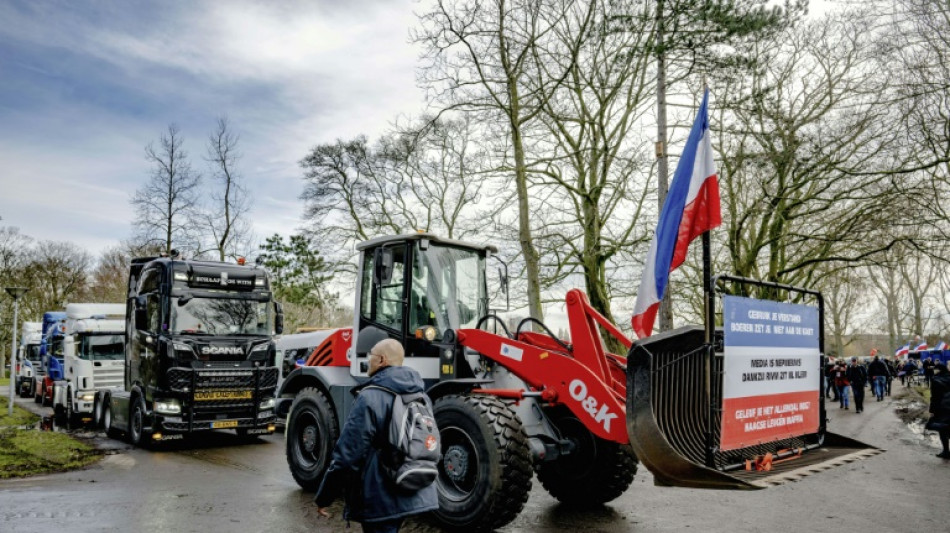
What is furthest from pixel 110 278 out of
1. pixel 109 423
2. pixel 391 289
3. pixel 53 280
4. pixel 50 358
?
pixel 391 289

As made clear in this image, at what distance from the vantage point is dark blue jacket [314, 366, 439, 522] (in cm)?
423

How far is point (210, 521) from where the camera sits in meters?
7.46

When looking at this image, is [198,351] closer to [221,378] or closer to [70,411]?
[221,378]

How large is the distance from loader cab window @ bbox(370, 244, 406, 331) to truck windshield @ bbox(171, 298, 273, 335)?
6.20m

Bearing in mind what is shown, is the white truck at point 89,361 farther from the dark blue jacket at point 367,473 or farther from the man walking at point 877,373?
the man walking at point 877,373

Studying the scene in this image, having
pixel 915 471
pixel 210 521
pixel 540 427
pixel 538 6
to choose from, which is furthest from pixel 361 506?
pixel 538 6

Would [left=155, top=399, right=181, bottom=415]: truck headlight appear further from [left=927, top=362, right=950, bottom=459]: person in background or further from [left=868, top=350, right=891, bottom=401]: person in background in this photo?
[left=868, top=350, right=891, bottom=401]: person in background

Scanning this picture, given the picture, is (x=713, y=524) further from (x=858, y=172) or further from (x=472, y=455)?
(x=858, y=172)

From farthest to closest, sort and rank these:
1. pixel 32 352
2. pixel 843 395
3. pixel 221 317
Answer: pixel 32 352, pixel 843 395, pixel 221 317

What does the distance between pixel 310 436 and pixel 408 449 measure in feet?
17.3

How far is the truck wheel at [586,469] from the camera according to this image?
7.78 metres

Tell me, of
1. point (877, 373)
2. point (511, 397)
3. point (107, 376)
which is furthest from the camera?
point (877, 373)

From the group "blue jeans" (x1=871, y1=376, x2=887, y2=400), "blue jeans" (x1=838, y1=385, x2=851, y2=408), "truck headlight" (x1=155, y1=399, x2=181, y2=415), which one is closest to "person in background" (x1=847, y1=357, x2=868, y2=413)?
"blue jeans" (x1=838, y1=385, x2=851, y2=408)

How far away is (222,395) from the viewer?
13430 millimetres
